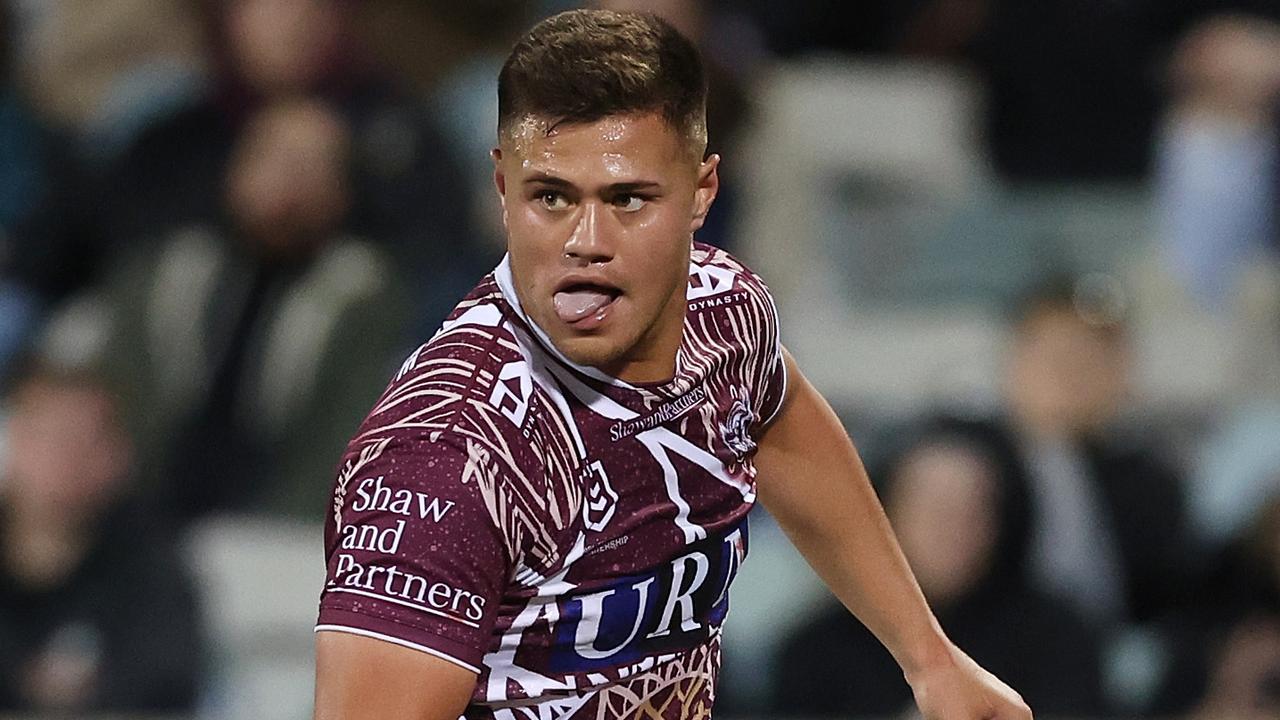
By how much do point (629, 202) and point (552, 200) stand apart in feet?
0.32

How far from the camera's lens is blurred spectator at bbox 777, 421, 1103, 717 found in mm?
5445

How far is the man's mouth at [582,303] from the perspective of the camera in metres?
2.40

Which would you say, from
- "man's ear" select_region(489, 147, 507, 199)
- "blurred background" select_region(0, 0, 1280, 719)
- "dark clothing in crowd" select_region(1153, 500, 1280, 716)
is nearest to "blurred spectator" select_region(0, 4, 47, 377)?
"blurred background" select_region(0, 0, 1280, 719)

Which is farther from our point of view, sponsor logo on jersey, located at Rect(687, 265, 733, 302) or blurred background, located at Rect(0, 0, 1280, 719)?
blurred background, located at Rect(0, 0, 1280, 719)

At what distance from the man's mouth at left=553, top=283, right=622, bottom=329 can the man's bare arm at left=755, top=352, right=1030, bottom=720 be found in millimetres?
654

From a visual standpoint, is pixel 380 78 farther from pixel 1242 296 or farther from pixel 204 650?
pixel 1242 296

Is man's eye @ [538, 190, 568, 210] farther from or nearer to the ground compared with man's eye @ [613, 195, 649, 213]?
farther from the ground

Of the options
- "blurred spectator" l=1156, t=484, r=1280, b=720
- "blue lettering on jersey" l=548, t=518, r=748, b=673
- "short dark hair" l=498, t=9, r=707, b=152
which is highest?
"short dark hair" l=498, t=9, r=707, b=152

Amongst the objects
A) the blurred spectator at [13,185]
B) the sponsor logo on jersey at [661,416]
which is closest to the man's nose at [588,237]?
the sponsor logo on jersey at [661,416]

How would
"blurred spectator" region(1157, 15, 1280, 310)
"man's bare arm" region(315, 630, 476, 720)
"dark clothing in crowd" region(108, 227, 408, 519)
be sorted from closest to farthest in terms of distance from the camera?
"man's bare arm" region(315, 630, 476, 720), "dark clothing in crowd" region(108, 227, 408, 519), "blurred spectator" region(1157, 15, 1280, 310)

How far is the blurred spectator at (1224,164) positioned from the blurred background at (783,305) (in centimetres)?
1

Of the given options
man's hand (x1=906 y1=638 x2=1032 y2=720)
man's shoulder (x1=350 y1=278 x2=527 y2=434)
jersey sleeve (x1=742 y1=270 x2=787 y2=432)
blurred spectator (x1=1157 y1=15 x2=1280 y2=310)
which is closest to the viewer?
man's shoulder (x1=350 y1=278 x2=527 y2=434)

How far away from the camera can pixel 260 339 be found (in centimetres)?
608

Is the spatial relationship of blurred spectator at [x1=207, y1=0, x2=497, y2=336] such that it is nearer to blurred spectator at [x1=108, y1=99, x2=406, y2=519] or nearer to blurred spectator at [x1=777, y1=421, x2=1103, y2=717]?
blurred spectator at [x1=108, y1=99, x2=406, y2=519]
